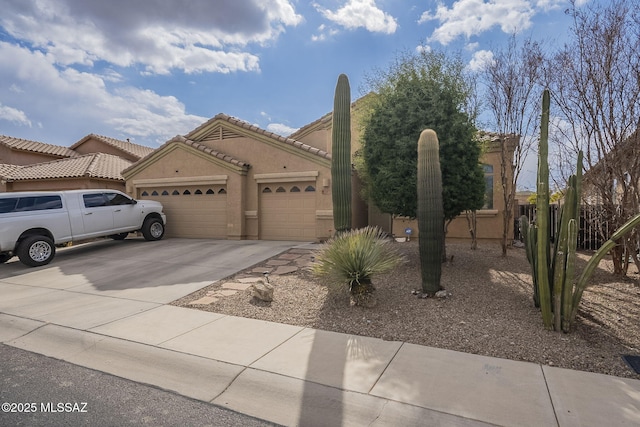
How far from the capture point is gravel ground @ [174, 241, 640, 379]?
435cm

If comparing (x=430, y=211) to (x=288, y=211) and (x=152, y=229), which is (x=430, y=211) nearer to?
(x=288, y=211)

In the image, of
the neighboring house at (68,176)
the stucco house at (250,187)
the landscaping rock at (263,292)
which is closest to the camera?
the landscaping rock at (263,292)

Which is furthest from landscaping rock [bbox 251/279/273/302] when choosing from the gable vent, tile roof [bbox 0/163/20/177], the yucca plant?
tile roof [bbox 0/163/20/177]

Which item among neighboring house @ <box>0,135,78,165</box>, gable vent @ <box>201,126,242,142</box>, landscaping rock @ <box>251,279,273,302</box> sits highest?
neighboring house @ <box>0,135,78,165</box>

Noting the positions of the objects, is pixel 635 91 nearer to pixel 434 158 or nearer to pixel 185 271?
pixel 434 158

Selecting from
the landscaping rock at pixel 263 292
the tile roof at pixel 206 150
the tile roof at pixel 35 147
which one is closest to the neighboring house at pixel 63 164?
the tile roof at pixel 35 147

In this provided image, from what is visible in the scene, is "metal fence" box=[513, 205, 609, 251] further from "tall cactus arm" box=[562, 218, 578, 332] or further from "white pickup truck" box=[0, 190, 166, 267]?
"white pickup truck" box=[0, 190, 166, 267]

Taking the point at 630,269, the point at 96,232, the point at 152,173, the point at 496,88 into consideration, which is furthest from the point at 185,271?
the point at 630,269

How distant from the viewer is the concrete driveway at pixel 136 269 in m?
7.28

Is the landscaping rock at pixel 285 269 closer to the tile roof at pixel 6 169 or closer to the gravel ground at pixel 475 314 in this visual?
the gravel ground at pixel 475 314

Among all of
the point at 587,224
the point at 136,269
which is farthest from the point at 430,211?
the point at 587,224

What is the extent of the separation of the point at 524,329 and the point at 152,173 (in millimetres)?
14740

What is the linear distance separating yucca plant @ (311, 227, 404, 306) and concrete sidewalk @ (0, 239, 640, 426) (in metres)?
1.11

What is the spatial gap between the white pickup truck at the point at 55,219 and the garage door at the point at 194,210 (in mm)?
1885
